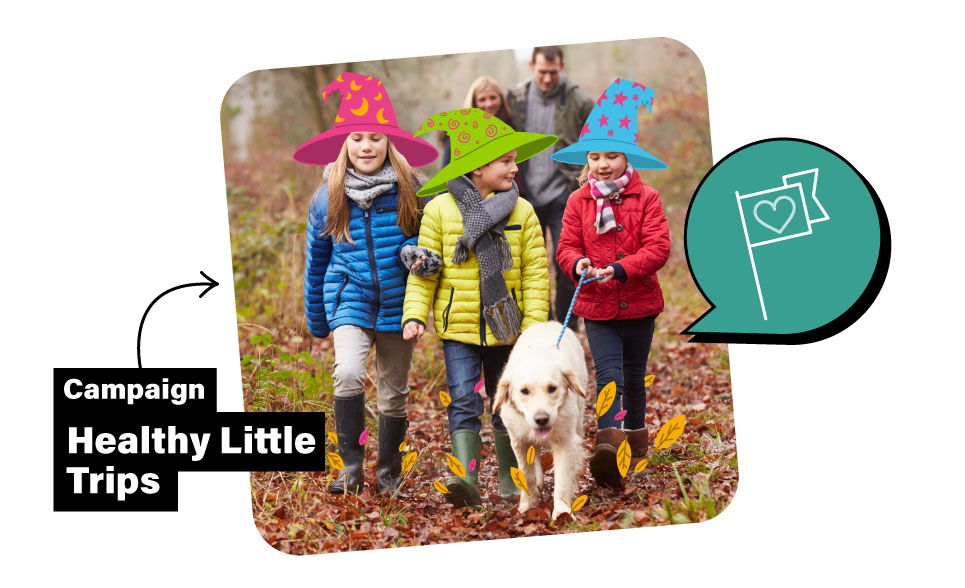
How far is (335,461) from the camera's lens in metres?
5.21

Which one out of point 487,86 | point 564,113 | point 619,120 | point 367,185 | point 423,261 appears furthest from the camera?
point 564,113

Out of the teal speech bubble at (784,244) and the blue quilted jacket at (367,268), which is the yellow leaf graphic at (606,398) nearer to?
the teal speech bubble at (784,244)

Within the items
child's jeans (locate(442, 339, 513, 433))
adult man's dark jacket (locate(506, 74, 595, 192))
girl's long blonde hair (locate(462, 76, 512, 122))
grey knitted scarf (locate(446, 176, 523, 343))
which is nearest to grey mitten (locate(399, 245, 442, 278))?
grey knitted scarf (locate(446, 176, 523, 343))

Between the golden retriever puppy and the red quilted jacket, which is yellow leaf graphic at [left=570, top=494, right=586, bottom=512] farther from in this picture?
the red quilted jacket

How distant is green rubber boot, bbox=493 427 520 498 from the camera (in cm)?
510

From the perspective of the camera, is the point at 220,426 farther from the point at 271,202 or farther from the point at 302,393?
the point at 271,202

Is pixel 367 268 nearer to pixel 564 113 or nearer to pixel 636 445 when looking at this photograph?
pixel 636 445

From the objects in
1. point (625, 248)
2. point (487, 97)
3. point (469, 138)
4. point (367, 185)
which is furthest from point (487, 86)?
point (625, 248)

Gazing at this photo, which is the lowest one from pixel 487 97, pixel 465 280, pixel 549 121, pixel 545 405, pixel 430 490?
pixel 430 490

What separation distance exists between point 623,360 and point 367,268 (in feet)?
5.82

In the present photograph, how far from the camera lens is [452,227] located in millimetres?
4988

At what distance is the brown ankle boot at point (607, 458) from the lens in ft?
16.6

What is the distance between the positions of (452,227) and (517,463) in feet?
5.11

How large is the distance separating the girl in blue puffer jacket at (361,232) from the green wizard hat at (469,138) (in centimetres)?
15
